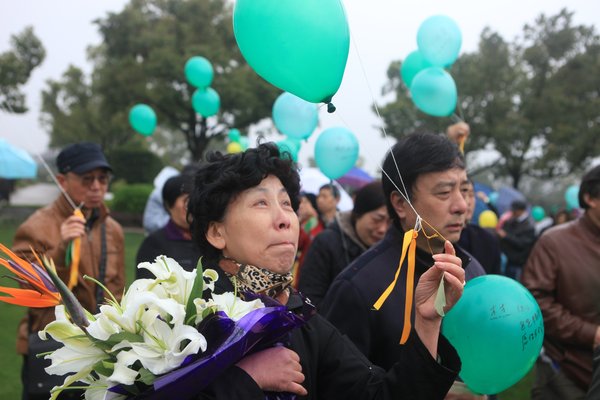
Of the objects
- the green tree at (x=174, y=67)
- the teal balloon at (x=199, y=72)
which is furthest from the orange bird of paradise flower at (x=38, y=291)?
the green tree at (x=174, y=67)

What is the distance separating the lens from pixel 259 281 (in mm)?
1796

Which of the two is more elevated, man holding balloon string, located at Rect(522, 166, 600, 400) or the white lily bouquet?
the white lily bouquet

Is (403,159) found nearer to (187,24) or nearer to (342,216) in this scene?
(342,216)

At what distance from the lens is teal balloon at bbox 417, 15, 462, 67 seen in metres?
4.62

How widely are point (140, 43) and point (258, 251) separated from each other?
2764 cm

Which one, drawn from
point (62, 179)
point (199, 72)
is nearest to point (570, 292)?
point (62, 179)

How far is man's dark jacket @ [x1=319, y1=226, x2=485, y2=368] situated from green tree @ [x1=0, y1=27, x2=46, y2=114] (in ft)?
63.3

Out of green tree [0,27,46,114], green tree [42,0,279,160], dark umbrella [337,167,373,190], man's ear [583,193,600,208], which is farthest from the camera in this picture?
green tree [42,0,279,160]

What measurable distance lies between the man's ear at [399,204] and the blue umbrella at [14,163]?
42.8 ft

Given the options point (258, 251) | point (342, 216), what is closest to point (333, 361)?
point (258, 251)

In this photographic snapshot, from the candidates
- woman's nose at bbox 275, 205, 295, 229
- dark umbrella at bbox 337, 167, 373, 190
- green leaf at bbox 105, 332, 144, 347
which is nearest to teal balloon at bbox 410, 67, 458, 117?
woman's nose at bbox 275, 205, 295, 229

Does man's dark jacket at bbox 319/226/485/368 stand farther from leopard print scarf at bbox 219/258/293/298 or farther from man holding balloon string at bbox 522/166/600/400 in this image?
man holding balloon string at bbox 522/166/600/400

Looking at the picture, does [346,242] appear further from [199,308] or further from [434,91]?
[199,308]

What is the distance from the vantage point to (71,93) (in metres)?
33.0
